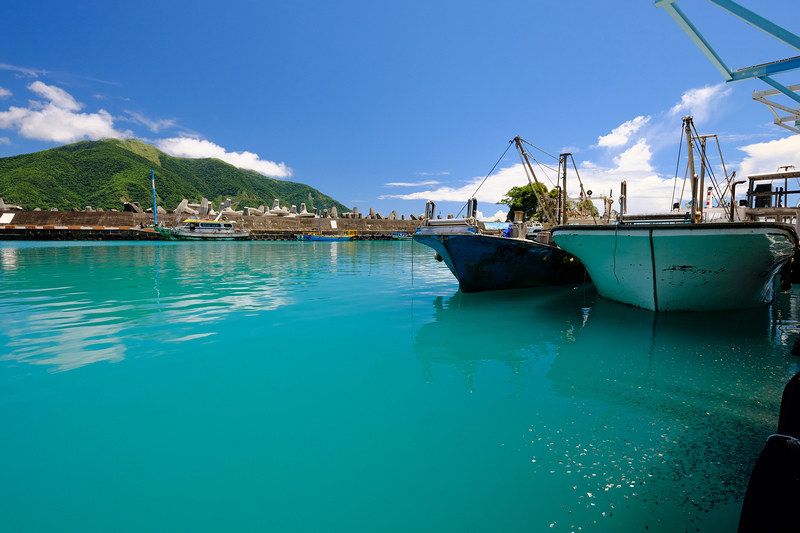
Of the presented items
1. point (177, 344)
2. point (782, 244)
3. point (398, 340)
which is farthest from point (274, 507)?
point (782, 244)

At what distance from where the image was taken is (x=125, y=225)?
1860 inches

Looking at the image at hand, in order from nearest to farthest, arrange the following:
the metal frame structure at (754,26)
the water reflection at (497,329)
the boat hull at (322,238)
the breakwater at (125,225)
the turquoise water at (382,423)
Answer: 1. the turquoise water at (382,423)
2. the metal frame structure at (754,26)
3. the water reflection at (497,329)
4. the breakwater at (125,225)
5. the boat hull at (322,238)

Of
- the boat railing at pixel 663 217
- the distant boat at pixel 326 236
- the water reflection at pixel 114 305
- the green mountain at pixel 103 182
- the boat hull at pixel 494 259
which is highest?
the green mountain at pixel 103 182

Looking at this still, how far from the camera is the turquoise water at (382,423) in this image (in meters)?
2.13

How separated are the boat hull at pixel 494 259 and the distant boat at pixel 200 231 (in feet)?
135

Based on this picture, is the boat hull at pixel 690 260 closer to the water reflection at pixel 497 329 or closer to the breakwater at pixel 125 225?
the water reflection at pixel 497 329

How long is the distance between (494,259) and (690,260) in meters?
4.19

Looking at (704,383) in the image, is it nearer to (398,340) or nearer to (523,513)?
(523,513)

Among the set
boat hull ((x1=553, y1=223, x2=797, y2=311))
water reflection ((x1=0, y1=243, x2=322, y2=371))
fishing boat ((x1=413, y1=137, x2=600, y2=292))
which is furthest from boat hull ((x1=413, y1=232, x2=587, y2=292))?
water reflection ((x1=0, y1=243, x2=322, y2=371))

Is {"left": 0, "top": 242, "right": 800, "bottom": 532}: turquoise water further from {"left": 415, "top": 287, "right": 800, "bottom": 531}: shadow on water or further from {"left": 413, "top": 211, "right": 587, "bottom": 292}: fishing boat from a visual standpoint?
{"left": 413, "top": 211, "right": 587, "bottom": 292}: fishing boat

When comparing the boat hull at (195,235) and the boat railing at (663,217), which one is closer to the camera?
the boat railing at (663,217)

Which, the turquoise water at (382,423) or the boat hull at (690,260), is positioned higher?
the boat hull at (690,260)

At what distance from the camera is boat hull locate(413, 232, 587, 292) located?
30.7 ft

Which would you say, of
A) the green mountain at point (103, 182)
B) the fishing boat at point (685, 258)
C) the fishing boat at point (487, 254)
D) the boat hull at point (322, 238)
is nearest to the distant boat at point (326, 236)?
the boat hull at point (322, 238)
